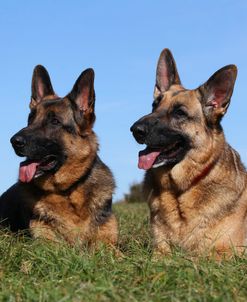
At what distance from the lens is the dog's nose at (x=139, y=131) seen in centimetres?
670

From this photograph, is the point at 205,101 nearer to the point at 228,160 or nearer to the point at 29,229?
the point at 228,160

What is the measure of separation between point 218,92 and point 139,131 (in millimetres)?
1245

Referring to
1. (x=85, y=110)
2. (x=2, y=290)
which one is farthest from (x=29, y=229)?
(x=2, y=290)

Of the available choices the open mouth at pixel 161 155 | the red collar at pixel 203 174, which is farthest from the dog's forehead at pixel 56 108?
the red collar at pixel 203 174

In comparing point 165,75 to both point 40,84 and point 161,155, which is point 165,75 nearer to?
point 161,155

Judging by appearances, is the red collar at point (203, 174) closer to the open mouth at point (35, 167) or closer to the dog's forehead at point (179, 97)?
the dog's forehead at point (179, 97)

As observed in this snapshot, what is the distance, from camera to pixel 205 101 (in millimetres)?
7188

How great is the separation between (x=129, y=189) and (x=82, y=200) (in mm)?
26792

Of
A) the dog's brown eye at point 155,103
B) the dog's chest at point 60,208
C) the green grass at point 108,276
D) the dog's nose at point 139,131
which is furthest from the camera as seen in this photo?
the dog's brown eye at point 155,103

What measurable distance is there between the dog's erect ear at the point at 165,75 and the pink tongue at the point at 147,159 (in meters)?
1.28

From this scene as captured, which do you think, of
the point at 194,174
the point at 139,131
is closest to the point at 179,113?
the point at 139,131

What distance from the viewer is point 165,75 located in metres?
7.89

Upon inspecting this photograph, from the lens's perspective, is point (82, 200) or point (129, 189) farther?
point (129, 189)

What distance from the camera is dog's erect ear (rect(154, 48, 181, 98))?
307 inches
